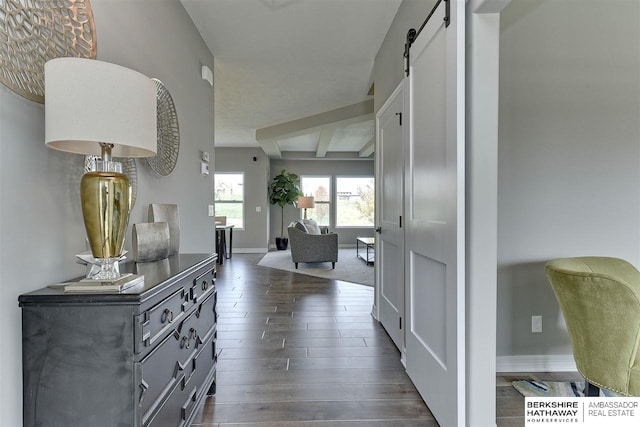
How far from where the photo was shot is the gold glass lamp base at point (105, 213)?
1048 mm

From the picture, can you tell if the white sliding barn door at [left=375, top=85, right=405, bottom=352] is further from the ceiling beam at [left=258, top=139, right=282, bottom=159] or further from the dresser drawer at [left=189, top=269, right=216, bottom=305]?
the ceiling beam at [left=258, top=139, right=282, bottom=159]

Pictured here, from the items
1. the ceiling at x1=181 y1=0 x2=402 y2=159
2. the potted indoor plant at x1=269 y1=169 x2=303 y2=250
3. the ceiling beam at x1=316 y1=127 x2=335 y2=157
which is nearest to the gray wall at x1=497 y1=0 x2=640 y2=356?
the ceiling at x1=181 y1=0 x2=402 y2=159

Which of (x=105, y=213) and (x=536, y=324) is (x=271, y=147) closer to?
(x=536, y=324)

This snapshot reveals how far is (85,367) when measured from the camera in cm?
100

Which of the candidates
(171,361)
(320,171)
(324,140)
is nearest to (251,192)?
(320,171)

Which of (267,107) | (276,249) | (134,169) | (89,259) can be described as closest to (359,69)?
(267,107)

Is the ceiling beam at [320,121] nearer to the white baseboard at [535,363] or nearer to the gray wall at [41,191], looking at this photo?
the gray wall at [41,191]

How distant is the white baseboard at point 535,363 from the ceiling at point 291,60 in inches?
109

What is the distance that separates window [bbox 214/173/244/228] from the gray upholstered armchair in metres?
2.83

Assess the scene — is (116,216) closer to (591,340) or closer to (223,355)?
(223,355)

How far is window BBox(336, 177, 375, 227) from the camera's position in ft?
31.4

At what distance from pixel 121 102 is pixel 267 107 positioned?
13.8 feet

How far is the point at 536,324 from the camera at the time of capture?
2.21m

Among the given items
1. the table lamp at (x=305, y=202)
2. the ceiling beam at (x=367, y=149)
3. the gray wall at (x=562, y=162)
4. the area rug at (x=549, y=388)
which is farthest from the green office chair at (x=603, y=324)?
the table lamp at (x=305, y=202)
